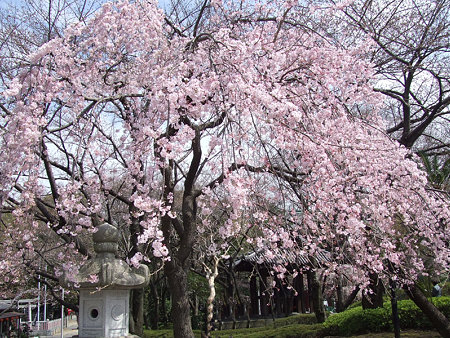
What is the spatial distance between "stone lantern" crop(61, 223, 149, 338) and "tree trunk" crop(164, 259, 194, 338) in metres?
1.66

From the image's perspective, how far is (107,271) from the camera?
14.6ft

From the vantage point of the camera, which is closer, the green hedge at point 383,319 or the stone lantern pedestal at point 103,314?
the stone lantern pedestal at point 103,314

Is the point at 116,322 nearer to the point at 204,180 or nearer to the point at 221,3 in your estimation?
the point at 221,3

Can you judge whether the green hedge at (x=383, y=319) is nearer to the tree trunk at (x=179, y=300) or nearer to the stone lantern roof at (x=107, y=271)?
the tree trunk at (x=179, y=300)

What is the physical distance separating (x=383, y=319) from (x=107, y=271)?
8.78 metres

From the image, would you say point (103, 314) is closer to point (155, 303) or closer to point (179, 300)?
point (179, 300)

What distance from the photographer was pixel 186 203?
651 centimetres

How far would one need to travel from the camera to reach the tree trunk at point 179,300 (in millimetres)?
6355

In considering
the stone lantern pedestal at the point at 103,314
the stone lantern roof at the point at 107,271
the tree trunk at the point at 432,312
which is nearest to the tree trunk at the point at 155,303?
the tree trunk at the point at 432,312

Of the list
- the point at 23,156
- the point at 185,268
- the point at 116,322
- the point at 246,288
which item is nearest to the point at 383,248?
the point at 185,268

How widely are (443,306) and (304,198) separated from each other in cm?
744

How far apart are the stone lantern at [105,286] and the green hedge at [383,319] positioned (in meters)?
8.02

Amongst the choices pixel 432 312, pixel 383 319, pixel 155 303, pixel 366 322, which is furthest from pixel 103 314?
pixel 155 303

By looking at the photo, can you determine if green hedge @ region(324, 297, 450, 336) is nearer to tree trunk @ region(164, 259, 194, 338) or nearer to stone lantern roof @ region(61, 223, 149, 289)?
tree trunk @ region(164, 259, 194, 338)
